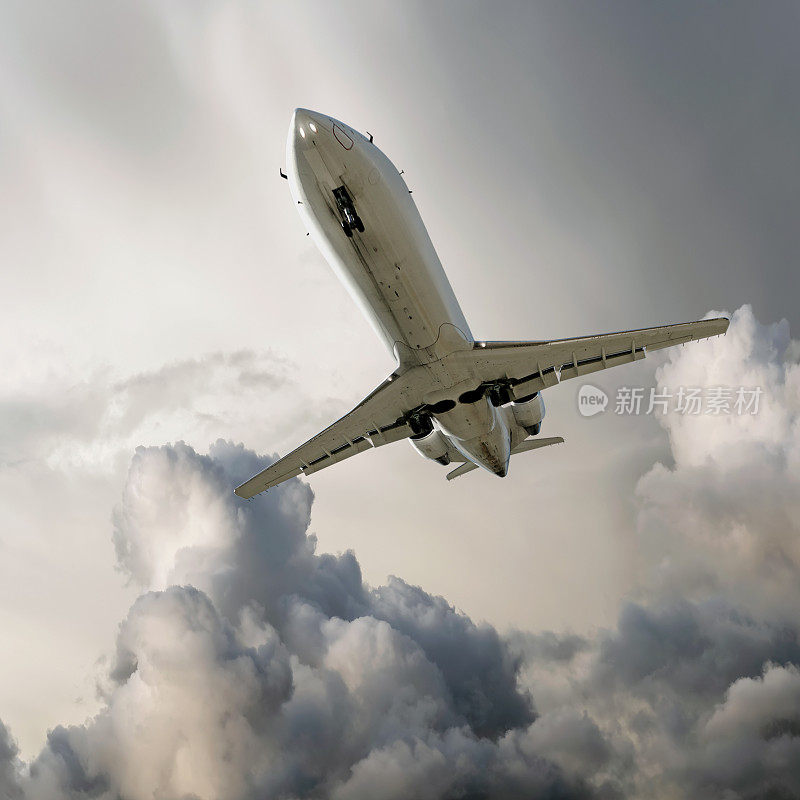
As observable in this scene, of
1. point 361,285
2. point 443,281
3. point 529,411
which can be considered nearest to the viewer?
point 361,285

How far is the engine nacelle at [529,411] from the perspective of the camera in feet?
117

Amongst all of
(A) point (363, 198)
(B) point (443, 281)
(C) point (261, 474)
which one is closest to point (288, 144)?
(A) point (363, 198)

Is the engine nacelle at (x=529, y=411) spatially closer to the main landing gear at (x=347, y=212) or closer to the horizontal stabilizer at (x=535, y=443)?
the horizontal stabilizer at (x=535, y=443)

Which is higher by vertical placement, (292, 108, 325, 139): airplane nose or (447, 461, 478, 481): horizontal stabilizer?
(292, 108, 325, 139): airplane nose

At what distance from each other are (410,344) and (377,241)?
5785 millimetres

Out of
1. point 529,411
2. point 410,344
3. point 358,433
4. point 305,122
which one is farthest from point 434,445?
point 305,122

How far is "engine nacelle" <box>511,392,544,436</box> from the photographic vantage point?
3581 centimetres

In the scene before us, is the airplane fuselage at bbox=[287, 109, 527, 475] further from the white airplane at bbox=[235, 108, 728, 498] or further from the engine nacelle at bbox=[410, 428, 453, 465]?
the engine nacelle at bbox=[410, 428, 453, 465]

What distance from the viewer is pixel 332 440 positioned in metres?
37.4

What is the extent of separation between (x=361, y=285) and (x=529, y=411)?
14.1m

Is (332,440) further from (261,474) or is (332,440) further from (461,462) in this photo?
(461,462)

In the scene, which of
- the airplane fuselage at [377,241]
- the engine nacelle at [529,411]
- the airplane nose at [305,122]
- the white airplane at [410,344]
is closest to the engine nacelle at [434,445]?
the white airplane at [410,344]

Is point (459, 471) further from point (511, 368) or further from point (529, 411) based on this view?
point (511, 368)

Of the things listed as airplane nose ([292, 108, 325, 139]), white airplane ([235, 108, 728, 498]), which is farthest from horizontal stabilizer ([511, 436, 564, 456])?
airplane nose ([292, 108, 325, 139])
